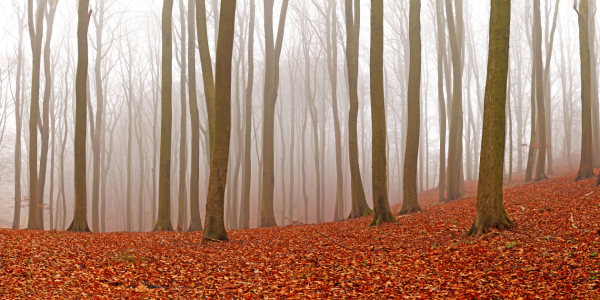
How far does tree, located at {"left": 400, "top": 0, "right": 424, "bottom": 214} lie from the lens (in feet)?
39.6

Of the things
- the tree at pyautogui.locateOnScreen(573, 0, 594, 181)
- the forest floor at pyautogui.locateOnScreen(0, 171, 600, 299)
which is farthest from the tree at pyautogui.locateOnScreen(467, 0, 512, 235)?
the tree at pyautogui.locateOnScreen(573, 0, 594, 181)

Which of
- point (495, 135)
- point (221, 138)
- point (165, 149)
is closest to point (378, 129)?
point (495, 135)

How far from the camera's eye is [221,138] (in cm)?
881

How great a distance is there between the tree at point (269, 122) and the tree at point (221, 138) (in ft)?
16.3

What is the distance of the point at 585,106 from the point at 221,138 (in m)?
12.7

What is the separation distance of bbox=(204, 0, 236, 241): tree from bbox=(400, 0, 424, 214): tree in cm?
627

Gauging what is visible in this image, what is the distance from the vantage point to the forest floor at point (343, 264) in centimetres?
484

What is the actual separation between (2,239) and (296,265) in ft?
20.1

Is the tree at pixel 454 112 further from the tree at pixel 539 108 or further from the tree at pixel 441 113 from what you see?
the tree at pixel 539 108

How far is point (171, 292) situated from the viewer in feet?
17.8

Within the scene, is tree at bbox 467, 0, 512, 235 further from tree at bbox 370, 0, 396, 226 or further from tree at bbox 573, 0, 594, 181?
tree at bbox 573, 0, 594, 181

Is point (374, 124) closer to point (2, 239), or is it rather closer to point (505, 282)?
point (505, 282)

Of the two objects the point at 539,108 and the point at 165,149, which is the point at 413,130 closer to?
the point at 539,108

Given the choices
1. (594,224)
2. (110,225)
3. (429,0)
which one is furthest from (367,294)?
(110,225)
